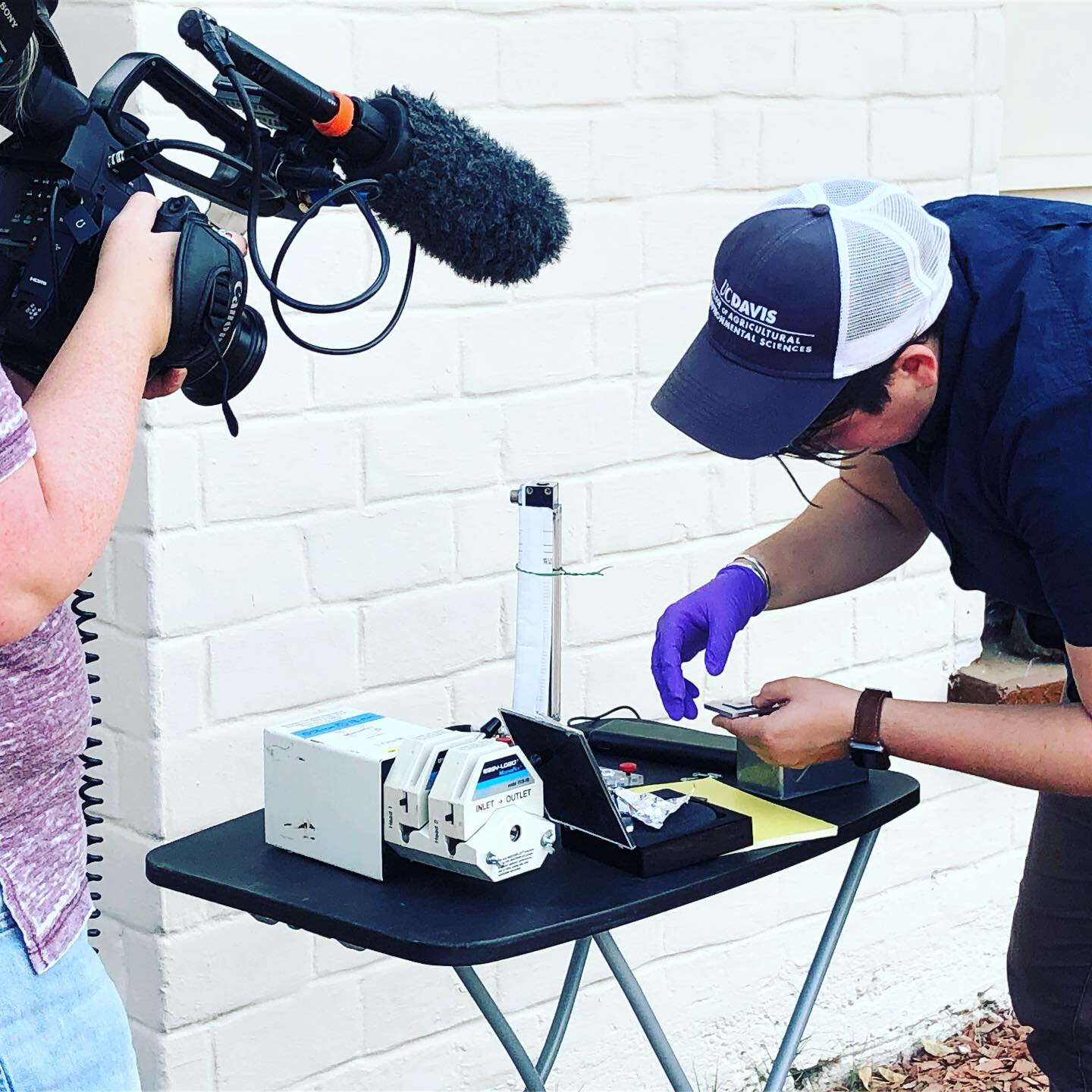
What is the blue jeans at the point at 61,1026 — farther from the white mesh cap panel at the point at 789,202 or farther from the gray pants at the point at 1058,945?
the gray pants at the point at 1058,945

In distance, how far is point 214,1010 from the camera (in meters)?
1.98

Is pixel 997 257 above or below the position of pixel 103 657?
above

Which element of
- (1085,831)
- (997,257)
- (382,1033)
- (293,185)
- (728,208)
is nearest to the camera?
(293,185)

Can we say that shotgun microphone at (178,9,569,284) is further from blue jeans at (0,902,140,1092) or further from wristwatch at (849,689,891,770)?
Result: blue jeans at (0,902,140,1092)

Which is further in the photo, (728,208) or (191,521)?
(728,208)

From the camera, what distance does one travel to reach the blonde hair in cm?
109

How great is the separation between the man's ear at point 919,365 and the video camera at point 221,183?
35cm

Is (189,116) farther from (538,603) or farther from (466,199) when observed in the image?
(538,603)

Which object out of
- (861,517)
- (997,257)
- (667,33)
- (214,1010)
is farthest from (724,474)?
(214,1010)

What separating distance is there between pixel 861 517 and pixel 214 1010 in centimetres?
103

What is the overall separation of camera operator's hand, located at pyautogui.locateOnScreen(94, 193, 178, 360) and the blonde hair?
103 millimetres

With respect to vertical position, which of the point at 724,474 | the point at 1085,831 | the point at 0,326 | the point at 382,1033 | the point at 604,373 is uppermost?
the point at 0,326

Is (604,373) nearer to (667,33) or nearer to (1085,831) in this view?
(667,33)

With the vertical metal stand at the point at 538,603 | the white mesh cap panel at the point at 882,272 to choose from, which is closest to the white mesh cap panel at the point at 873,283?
the white mesh cap panel at the point at 882,272
